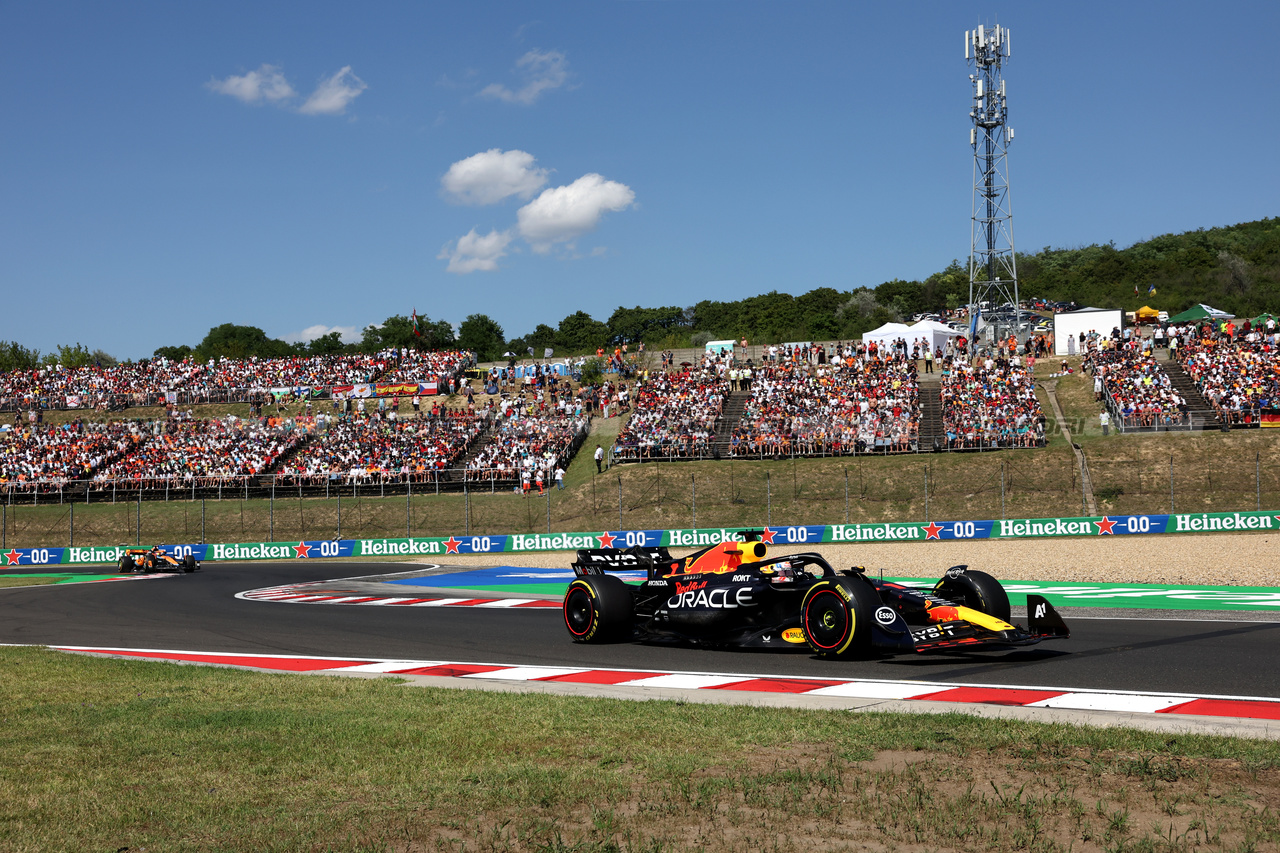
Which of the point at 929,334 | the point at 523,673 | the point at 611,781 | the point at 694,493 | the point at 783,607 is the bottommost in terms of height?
the point at 523,673

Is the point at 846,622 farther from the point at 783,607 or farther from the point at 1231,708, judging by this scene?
the point at 1231,708

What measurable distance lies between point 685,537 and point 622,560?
18.3 metres

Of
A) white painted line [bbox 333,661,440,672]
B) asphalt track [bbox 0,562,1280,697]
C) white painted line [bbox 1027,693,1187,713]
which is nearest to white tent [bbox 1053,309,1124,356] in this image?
asphalt track [bbox 0,562,1280,697]

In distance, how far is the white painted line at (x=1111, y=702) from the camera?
7347mm

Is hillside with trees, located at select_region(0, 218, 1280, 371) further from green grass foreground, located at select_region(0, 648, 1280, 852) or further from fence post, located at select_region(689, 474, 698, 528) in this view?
green grass foreground, located at select_region(0, 648, 1280, 852)

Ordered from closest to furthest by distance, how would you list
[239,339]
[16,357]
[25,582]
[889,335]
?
[25,582] < [889,335] < [16,357] < [239,339]

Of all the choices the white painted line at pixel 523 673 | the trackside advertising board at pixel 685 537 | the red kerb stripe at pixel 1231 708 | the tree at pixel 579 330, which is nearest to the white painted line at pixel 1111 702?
the red kerb stripe at pixel 1231 708

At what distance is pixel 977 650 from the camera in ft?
33.3

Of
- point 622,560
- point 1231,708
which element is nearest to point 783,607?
point 622,560

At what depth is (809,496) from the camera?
32.8 meters

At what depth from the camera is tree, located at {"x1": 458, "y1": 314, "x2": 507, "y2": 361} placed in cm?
10056

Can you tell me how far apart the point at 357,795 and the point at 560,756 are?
1.29 m

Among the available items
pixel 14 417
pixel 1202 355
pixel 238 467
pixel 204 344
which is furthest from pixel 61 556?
pixel 204 344

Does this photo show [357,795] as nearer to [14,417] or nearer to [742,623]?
[742,623]
